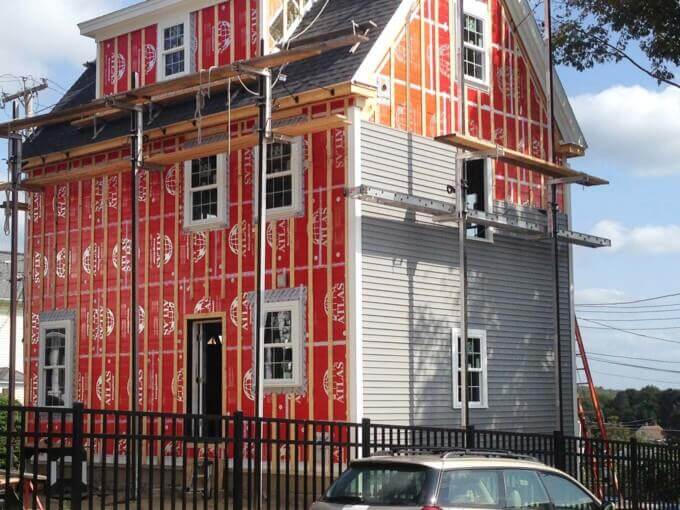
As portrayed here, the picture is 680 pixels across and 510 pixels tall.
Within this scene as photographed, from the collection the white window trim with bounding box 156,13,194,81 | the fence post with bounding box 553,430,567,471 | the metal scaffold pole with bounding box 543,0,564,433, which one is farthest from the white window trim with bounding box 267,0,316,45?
the fence post with bounding box 553,430,567,471

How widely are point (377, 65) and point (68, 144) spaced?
26.7 ft

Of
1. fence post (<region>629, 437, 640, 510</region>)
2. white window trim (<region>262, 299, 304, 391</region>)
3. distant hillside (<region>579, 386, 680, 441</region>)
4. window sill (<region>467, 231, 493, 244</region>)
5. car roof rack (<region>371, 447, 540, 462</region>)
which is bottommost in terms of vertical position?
distant hillside (<region>579, 386, 680, 441</region>)

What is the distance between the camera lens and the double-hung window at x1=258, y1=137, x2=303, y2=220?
2080 cm

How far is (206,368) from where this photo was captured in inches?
880

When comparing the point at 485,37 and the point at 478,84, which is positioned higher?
the point at 485,37

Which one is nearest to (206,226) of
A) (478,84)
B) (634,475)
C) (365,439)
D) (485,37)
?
(478,84)

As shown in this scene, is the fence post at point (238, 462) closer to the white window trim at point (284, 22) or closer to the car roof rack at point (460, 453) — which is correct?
the car roof rack at point (460, 453)

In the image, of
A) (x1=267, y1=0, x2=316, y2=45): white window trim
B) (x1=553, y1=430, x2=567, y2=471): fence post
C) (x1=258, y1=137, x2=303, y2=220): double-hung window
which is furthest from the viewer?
(x1=267, y1=0, x2=316, y2=45): white window trim

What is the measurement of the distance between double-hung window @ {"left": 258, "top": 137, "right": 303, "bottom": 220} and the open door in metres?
2.79

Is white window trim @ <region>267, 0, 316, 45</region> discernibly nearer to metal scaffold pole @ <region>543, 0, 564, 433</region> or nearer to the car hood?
metal scaffold pole @ <region>543, 0, 564, 433</region>

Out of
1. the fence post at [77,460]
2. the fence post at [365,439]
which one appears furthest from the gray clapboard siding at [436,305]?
the fence post at [77,460]

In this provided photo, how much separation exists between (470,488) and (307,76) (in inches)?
467

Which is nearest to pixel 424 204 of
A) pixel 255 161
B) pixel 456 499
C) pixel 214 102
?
pixel 255 161

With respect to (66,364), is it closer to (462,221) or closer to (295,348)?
(295,348)
